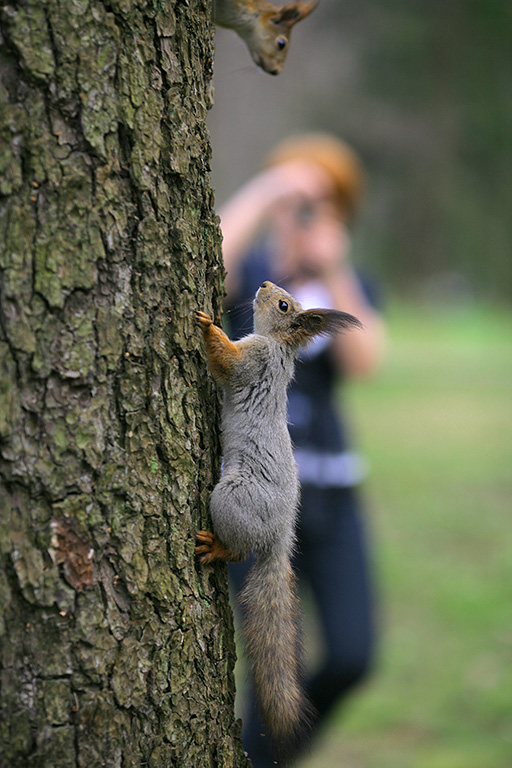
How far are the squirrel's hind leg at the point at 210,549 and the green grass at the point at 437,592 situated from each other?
62 centimetres

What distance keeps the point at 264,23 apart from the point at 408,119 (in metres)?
19.9

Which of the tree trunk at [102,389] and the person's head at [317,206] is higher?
the person's head at [317,206]

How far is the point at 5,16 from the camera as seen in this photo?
1.22m

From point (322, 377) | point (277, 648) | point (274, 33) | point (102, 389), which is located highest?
point (274, 33)

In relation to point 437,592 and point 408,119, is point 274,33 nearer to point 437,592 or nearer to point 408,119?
point 437,592

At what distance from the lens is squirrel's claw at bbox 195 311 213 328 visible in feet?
5.15

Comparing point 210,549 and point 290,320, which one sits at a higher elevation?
Result: point 290,320

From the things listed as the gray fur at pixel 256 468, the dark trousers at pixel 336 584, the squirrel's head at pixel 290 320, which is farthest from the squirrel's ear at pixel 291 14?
the dark trousers at pixel 336 584

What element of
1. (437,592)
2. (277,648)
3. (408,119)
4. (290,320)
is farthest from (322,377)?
(408,119)

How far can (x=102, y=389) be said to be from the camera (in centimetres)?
136

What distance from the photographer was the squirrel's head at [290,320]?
5.98 ft

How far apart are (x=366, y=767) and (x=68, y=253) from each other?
288 cm

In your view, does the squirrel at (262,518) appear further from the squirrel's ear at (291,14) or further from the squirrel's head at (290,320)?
the squirrel's ear at (291,14)

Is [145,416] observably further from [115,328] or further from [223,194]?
[223,194]
